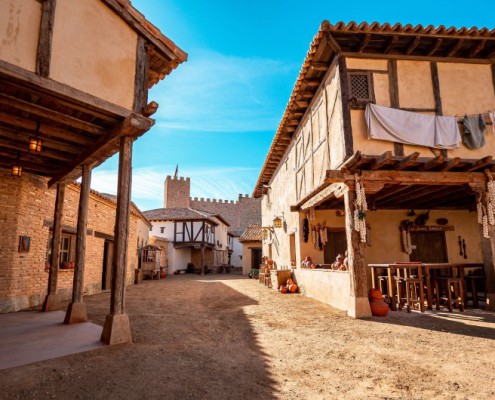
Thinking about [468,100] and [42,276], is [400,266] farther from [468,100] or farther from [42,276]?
[42,276]

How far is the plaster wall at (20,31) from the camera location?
385 cm

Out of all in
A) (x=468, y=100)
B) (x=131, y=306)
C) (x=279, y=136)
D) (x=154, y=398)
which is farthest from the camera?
(x=279, y=136)

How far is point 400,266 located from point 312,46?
5505 mm

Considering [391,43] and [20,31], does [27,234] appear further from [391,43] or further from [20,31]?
[391,43]

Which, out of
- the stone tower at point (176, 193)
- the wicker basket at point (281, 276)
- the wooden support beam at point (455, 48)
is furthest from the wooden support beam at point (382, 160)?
the stone tower at point (176, 193)

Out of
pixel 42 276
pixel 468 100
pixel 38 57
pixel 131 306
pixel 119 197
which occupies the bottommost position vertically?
pixel 131 306

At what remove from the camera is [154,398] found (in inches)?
113

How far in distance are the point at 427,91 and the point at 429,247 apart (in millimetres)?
6187

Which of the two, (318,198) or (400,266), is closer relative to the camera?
(400,266)

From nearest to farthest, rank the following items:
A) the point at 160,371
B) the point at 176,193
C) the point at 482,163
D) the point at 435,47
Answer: the point at 160,371 < the point at 482,163 < the point at 435,47 < the point at 176,193

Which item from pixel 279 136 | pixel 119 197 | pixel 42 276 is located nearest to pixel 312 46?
pixel 279 136

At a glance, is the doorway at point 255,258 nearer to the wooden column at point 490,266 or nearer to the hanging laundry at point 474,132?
the wooden column at point 490,266

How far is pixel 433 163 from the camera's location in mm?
6938

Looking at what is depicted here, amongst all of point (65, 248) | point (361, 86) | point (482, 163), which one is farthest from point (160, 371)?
point (65, 248)
